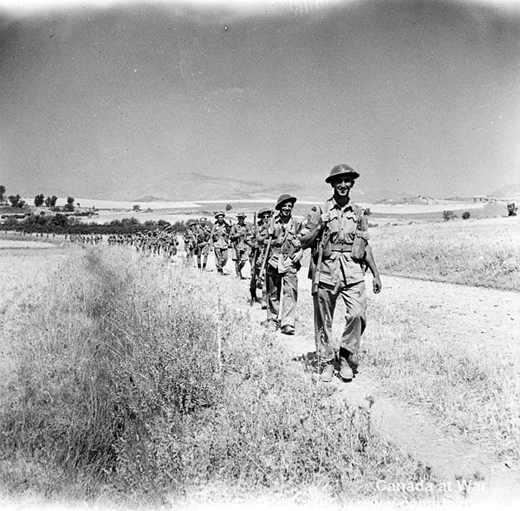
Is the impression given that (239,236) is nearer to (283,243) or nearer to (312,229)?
(283,243)

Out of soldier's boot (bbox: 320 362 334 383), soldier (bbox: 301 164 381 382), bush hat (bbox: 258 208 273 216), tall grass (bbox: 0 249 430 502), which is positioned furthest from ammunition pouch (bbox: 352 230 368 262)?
bush hat (bbox: 258 208 273 216)

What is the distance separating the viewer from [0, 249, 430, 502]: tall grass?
143 inches

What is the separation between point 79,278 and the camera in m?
14.4

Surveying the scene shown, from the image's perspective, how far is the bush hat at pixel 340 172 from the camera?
5.79m

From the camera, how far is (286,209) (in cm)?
917

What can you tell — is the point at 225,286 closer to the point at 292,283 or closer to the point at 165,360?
the point at 292,283

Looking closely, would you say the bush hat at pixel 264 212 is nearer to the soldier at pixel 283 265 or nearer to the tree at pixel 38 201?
the soldier at pixel 283 265

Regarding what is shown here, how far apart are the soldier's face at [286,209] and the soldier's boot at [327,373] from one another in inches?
149

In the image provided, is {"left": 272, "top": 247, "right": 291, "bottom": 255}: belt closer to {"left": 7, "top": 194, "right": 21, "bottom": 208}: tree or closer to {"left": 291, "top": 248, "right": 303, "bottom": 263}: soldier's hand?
{"left": 291, "top": 248, "right": 303, "bottom": 263}: soldier's hand

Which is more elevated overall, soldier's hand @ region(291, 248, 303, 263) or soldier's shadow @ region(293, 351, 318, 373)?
soldier's hand @ region(291, 248, 303, 263)

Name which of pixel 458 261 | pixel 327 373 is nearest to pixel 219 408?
pixel 327 373

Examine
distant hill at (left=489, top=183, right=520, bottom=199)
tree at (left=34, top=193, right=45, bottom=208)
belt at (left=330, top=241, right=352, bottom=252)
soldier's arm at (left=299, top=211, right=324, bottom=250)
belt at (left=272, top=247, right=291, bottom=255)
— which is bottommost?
belt at (left=272, top=247, right=291, bottom=255)

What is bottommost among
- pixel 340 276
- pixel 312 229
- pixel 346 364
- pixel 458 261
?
pixel 346 364

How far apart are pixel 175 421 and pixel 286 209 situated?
532cm
